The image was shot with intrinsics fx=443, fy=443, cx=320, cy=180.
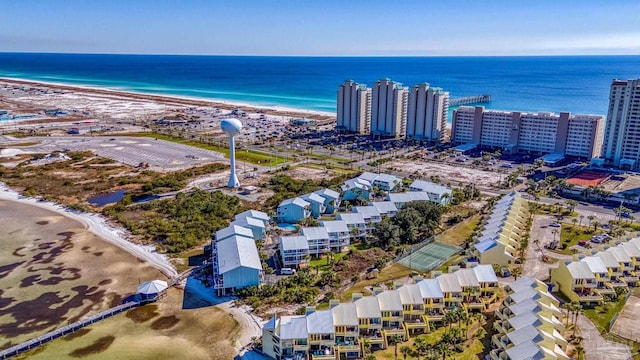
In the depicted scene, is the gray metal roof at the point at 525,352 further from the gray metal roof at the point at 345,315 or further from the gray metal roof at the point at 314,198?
the gray metal roof at the point at 314,198

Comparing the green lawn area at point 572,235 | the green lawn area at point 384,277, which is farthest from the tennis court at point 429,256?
the green lawn area at point 572,235

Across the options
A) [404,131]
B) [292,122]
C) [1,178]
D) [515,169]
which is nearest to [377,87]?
[404,131]

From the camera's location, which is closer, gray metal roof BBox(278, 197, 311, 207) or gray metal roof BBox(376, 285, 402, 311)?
gray metal roof BBox(376, 285, 402, 311)

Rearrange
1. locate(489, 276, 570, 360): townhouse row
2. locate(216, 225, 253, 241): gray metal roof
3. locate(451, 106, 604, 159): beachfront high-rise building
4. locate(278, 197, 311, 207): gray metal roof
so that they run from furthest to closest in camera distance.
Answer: locate(451, 106, 604, 159): beachfront high-rise building < locate(278, 197, 311, 207): gray metal roof < locate(216, 225, 253, 241): gray metal roof < locate(489, 276, 570, 360): townhouse row

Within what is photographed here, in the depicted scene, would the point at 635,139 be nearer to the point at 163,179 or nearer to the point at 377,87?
the point at 377,87

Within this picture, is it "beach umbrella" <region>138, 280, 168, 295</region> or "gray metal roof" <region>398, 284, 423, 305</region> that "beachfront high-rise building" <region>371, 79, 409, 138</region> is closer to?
"gray metal roof" <region>398, 284, 423, 305</region>

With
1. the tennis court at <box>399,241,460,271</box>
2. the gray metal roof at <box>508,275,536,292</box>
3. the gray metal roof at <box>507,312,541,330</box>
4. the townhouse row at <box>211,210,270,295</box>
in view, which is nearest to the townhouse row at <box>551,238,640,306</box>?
the gray metal roof at <box>508,275,536,292</box>
